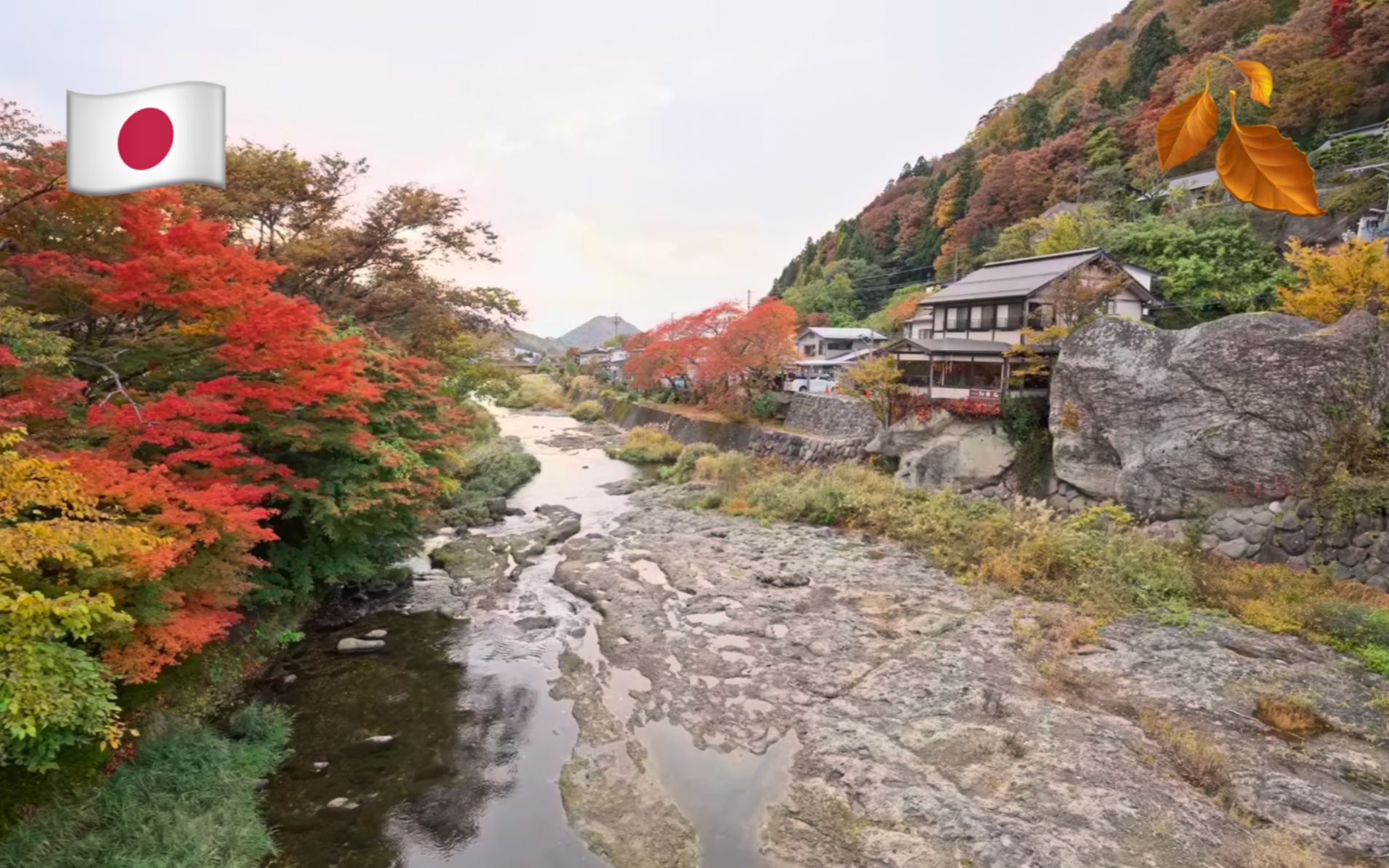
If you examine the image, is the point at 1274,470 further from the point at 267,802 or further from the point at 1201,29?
the point at 1201,29

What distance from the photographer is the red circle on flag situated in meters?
2.66

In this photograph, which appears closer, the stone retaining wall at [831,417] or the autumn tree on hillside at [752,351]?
the stone retaining wall at [831,417]

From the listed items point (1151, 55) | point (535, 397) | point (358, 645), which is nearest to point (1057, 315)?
point (358, 645)

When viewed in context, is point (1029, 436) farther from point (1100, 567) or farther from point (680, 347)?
point (680, 347)

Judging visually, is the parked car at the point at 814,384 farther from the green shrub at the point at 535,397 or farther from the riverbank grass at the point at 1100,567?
the green shrub at the point at 535,397

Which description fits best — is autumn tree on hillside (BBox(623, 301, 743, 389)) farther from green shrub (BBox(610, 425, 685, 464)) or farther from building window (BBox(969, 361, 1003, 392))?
building window (BBox(969, 361, 1003, 392))

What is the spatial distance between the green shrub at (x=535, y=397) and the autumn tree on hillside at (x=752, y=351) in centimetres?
2481

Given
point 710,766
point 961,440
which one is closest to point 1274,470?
point 961,440

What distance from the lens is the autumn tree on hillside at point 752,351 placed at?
90.8 ft

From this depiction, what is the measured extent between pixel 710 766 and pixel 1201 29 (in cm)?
4070

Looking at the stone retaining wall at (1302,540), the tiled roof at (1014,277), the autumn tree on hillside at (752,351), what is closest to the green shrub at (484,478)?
the autumn tree on hillside at (752,351)

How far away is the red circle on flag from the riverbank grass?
1345 centimetres

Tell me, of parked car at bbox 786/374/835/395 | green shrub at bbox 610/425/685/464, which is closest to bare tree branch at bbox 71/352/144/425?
green shrub at bbox 610/425/685/464

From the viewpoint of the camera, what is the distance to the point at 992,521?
50.8 feet
